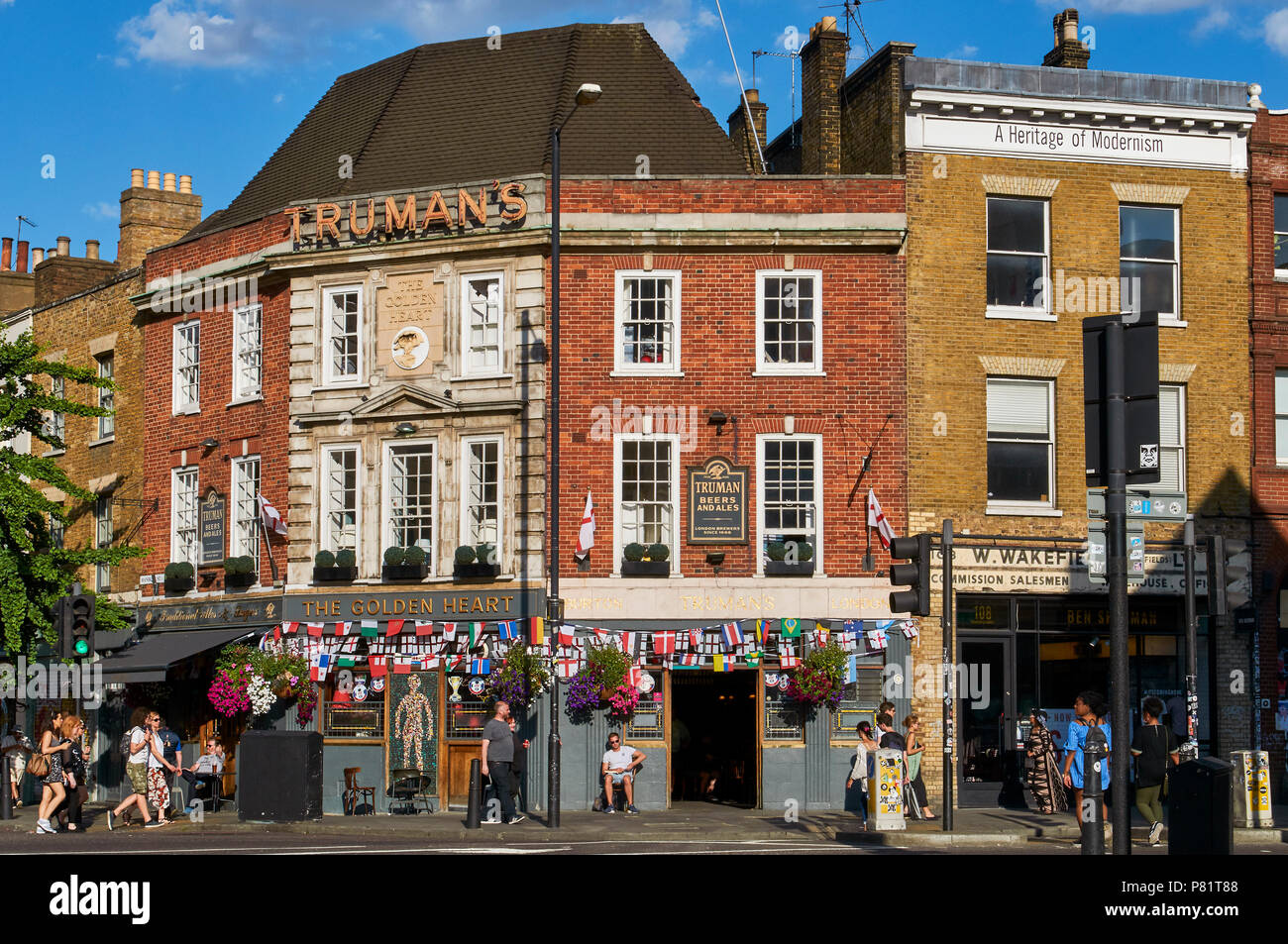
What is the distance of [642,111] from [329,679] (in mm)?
12323

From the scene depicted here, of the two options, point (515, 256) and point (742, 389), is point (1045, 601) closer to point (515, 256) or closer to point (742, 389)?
point (742, 389)

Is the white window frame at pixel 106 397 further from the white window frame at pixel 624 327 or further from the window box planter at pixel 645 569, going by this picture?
the window box planter at pixel 645 569

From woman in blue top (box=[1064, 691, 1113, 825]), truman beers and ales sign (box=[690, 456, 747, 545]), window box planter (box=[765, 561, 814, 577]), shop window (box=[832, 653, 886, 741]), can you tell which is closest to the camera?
woman in blue top (box=[1064, 691, 1113, 825])

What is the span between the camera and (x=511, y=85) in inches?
1207

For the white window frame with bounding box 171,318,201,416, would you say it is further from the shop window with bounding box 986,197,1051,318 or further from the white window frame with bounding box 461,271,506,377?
the shop window with bounding box 986,197,1051,318

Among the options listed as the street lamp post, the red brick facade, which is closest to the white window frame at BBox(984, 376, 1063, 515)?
the red brick facade

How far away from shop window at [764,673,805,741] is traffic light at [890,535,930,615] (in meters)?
6.96

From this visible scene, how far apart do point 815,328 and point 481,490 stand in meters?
6.47

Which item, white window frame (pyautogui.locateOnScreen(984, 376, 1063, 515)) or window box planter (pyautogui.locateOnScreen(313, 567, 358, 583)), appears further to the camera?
window box planter (pyautogui.locateOnScreen(313, 567, 358, 583))

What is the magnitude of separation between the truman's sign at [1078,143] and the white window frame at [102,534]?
60.8 ft

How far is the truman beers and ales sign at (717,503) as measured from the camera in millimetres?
25703

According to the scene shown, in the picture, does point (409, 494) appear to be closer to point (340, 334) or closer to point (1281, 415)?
point (340, 334)

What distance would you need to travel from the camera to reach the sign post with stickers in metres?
11.1

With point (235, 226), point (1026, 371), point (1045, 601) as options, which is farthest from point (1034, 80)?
point (235, 226)
